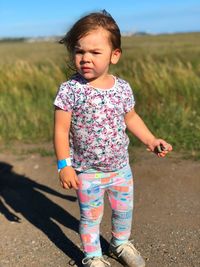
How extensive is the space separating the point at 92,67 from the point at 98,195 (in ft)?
2.59

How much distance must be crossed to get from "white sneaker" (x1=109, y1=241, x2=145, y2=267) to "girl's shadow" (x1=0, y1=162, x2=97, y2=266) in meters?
0.30

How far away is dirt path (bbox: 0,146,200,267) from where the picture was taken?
3674 millimetres

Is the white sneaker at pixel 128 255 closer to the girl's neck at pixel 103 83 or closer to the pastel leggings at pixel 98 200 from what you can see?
the pastel leggings at pixel 98 200

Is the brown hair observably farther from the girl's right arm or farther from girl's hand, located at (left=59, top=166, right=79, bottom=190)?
girl's hand, located at (left=59, top=166, right=79, bottom=190)

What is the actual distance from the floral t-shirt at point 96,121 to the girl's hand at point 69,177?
19cm

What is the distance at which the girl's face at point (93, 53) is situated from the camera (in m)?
2.96

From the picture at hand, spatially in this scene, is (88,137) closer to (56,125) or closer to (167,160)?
(56,125)

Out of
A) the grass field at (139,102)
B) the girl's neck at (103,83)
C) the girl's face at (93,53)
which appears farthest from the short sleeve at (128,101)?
the grass field at (139,102)

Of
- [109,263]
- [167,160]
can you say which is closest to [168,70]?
[167,160]

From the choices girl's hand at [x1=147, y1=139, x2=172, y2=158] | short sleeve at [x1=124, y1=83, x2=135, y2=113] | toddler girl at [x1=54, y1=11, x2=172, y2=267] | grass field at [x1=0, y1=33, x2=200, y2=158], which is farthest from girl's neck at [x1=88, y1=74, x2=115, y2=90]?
grass field at [x1=0, y1=33, x2=200, y2=158]

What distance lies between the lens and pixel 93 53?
298cm

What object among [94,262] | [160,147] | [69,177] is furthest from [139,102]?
[69,177]

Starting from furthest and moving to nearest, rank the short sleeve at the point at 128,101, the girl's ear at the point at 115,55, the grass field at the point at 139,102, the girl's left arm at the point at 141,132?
the grass field at the point at 139,102, the girl's left arm at the point at 141,132, the short sleeve at the point at 128,101, the girl's ear at the point at 115,55

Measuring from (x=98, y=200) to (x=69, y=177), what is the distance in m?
0.35
